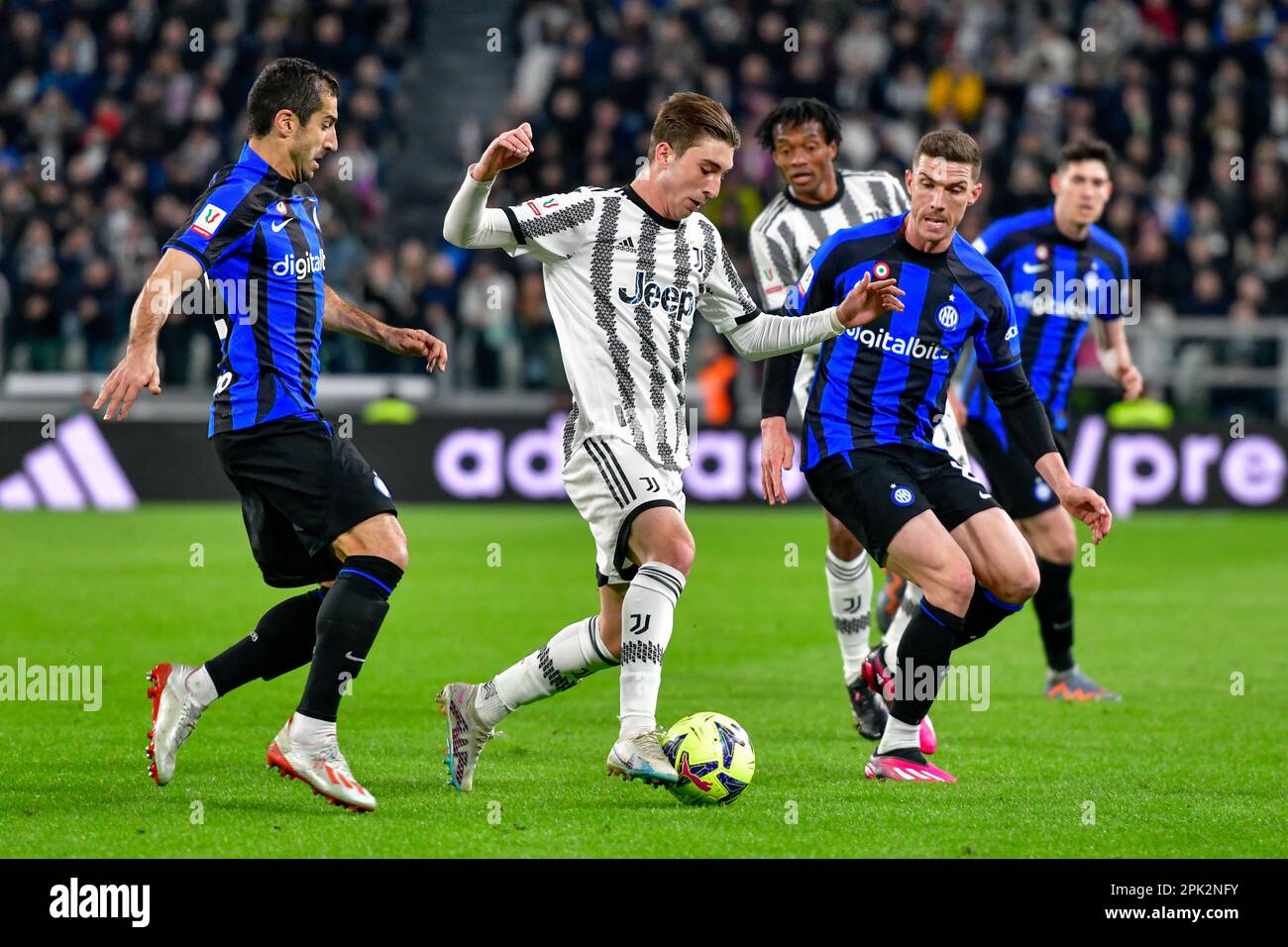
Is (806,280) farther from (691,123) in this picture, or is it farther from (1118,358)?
(1118,358)

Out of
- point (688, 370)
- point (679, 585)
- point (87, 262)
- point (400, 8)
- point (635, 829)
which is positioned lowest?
point (635, 829)

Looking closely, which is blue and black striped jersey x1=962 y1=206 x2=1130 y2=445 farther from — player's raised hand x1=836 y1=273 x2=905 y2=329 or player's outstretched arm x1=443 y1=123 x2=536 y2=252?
player's outstretched arm x1=443 y1=123 x2=536 y2=252

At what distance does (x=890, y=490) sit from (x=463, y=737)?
5.63 ft

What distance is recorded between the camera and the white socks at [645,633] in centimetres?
595

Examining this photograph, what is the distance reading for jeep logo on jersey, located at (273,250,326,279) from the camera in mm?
5945

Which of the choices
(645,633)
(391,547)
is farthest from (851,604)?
(391,547)

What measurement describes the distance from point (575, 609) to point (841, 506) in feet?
15.0

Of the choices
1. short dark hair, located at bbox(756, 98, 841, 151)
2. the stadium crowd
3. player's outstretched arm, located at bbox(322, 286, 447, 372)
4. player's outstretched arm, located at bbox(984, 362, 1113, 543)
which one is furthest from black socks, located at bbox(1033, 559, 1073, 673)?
the stadium crowd

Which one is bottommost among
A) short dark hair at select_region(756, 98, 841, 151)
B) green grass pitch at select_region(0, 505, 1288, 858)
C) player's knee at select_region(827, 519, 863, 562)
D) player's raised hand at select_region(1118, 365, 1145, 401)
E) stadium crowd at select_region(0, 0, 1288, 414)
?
green grass pitch at select_region(0, 505, 1288, 858)

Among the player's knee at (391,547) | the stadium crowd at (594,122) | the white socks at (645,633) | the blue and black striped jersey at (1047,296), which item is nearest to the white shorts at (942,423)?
the blue and black striped jersey at (1047,296)

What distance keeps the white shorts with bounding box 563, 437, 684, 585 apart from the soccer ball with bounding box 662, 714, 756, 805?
1.94 feet
